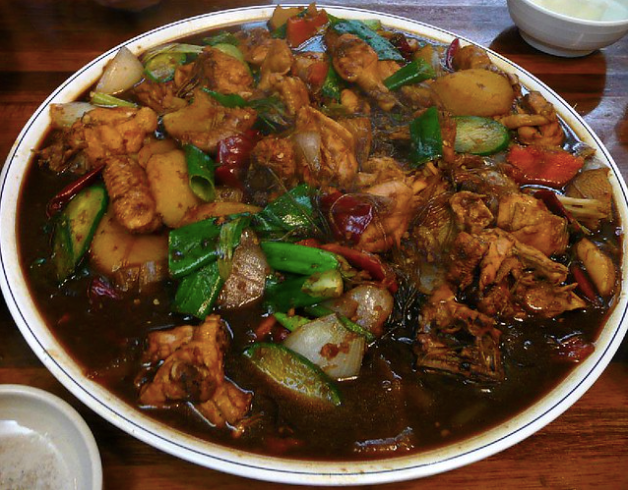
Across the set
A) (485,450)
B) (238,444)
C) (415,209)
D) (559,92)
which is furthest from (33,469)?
(559,92)

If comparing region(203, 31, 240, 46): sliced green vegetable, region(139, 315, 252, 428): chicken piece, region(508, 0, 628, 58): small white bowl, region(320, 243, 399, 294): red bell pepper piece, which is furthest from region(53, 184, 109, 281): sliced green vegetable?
region(508, 0, 628, 58): small white bowl

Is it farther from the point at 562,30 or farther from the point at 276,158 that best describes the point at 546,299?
the point at 562,30

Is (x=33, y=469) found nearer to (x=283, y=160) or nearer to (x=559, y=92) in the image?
(x=283, y=160)

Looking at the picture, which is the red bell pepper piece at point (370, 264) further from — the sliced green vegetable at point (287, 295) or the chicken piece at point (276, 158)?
the chicken piece at point (276, 158)

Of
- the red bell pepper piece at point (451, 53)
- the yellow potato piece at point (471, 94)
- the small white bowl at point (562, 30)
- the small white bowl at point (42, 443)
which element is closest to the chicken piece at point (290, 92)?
the yellow potato piece at point (471, 94)

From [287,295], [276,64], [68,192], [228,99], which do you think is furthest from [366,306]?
[276,64]

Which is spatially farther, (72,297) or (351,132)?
(351,132)
